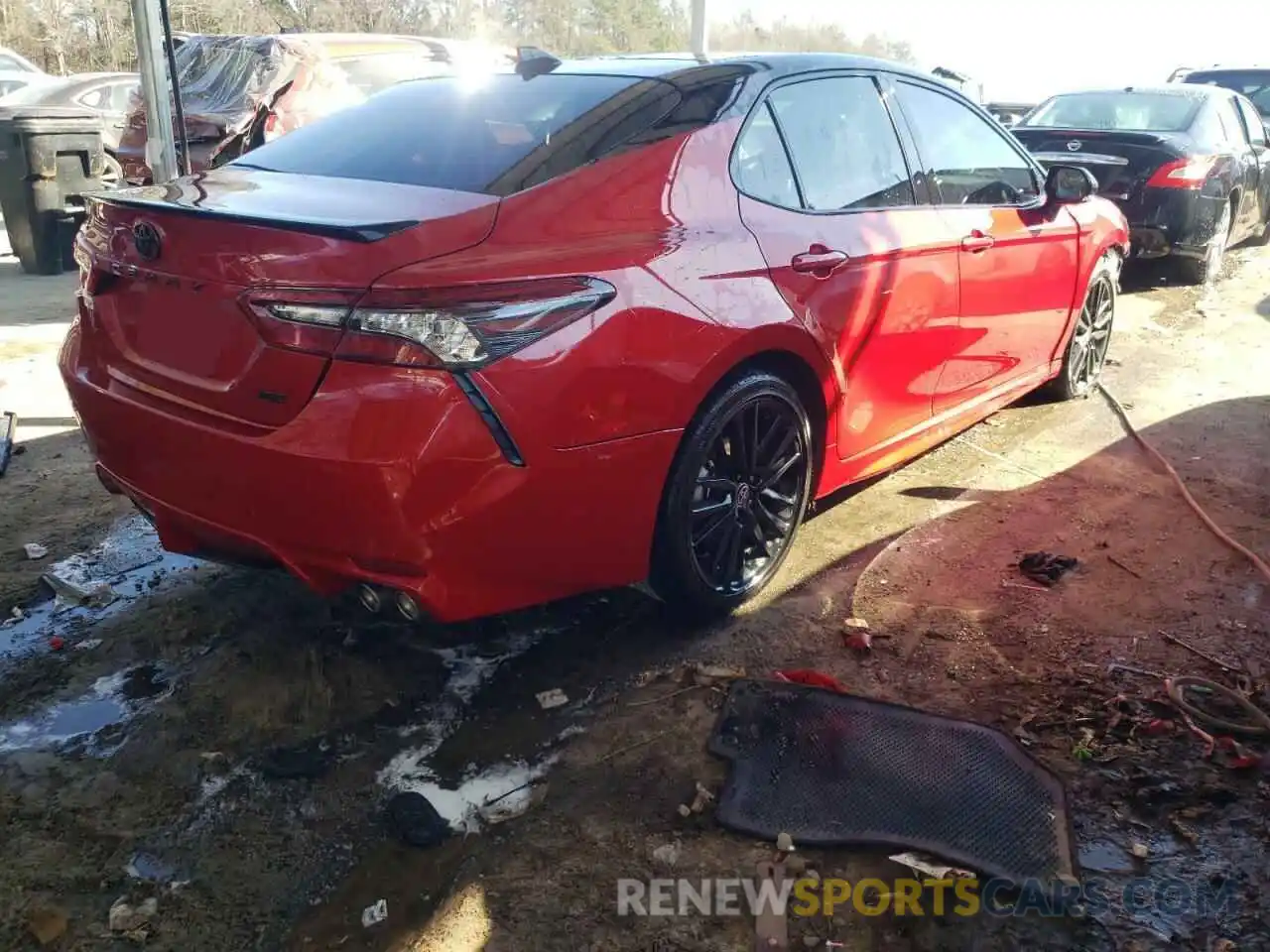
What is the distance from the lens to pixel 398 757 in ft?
8.79

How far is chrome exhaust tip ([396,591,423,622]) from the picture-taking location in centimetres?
247

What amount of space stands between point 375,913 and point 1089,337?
15.7ft

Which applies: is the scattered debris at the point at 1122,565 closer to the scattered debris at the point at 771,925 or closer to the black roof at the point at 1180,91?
the scattered debris at the point at 771,925

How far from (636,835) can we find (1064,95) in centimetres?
875

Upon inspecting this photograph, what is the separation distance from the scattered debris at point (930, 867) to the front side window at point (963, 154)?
8.32ft

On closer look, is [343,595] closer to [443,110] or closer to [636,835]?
[636,835]

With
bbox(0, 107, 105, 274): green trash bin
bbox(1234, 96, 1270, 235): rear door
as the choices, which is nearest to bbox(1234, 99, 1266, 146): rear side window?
bbox(1234, 96, 1270, 235): rear door

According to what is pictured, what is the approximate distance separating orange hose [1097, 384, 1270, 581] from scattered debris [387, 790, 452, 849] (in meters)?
2.88

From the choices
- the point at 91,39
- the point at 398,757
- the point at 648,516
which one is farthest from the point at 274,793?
the point at 91,39

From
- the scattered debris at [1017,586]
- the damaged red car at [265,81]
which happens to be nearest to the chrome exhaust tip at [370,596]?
the scattered debris at [1017,586]

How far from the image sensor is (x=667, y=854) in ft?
7.59

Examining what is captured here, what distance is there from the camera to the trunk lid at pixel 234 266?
2.35m

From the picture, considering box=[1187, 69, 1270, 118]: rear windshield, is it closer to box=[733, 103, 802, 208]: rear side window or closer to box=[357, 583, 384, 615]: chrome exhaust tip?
box=[733, 103, 802, 208]: rear side window

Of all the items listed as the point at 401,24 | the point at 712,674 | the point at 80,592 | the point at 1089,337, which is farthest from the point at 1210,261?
the point at 401,24
